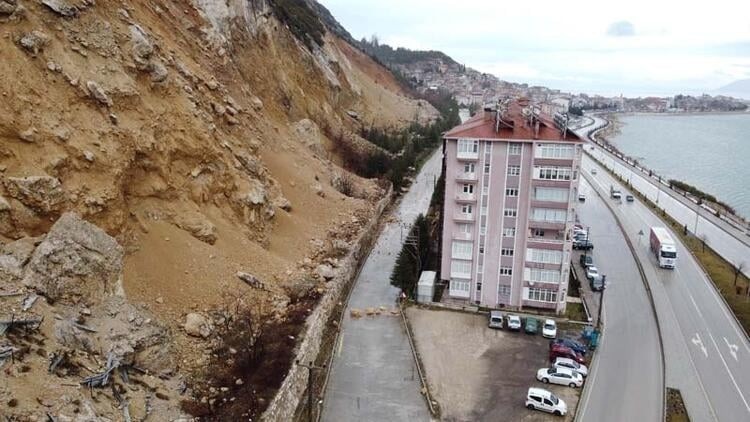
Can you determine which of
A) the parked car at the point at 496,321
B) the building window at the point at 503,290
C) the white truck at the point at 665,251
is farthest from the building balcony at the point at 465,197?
the white truck at the point at 665,251

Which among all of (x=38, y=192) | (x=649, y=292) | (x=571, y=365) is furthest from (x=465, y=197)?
(x=38, y=192)

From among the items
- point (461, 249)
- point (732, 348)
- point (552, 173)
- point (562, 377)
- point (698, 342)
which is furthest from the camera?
point (461, 249)

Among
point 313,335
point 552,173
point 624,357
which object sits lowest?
point 624,357

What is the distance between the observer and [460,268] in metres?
34.6

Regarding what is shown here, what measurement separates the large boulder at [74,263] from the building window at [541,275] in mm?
21615

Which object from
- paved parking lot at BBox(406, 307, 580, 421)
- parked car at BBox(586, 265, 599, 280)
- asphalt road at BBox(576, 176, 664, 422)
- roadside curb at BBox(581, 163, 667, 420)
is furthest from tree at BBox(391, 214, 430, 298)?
roadside curb at BBox(581, 163, 667, 420)

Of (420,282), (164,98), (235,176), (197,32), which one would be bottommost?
(420,282)

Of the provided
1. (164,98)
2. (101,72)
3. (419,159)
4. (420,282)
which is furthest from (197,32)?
(419,159)

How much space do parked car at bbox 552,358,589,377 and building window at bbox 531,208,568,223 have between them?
8.19 m

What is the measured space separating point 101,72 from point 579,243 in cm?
3543

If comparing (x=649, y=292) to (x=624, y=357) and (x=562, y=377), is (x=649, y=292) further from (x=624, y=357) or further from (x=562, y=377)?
(x=562, y=377)

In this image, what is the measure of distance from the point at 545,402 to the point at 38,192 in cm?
2214

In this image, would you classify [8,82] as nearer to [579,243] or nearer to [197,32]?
[197,32]

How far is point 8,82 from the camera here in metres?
23.9
